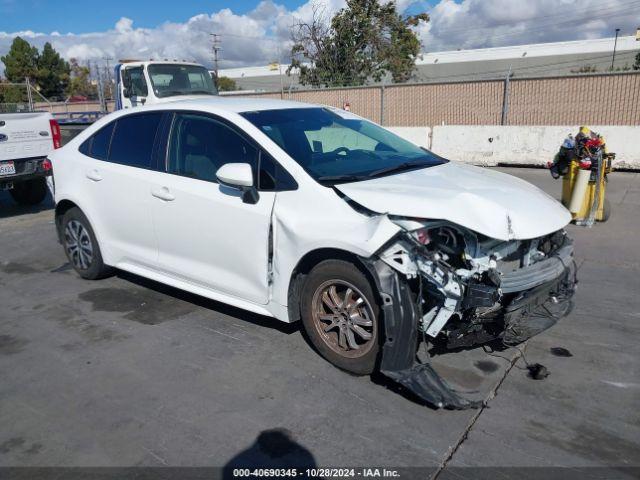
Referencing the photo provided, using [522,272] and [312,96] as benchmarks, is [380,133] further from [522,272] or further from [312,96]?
[312,96]

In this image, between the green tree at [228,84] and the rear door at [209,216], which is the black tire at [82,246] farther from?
the green tree at [228,84]

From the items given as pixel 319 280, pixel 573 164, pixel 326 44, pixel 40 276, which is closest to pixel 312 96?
pixel 326 44

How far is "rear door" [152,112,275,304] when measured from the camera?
3908mm

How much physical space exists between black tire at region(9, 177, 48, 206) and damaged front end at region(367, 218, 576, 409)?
8.86 metres

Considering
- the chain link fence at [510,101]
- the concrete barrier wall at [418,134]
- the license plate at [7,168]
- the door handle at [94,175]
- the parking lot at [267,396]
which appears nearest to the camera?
the parking lot at [267,396]

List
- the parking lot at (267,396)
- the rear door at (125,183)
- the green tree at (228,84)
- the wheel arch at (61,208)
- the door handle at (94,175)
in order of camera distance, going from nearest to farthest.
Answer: the parking lot at (267,396), the rear door at (125,183), the door handle at (94,175), the wheel arch at (61,208), the green tree at (228,84)

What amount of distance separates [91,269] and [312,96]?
16.8 m

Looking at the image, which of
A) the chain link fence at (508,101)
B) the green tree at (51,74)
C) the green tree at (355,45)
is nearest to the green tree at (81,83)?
the green tree at (51,74)

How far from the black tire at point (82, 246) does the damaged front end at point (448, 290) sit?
130 inches

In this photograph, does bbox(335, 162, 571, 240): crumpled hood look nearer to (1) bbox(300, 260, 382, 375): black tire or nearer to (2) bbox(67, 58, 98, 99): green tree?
(1) bbox(300, 260, 382, 375): black tire

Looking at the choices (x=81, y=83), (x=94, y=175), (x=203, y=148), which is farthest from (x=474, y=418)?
(x=81, y=83)

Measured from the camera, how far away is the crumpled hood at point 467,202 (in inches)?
129

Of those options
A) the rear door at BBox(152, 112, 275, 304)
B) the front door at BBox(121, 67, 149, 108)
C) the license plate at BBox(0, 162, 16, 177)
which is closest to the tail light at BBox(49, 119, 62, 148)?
the license plate at BBox(0, 162, 16, 177)

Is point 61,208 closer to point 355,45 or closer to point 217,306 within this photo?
point 217,306
